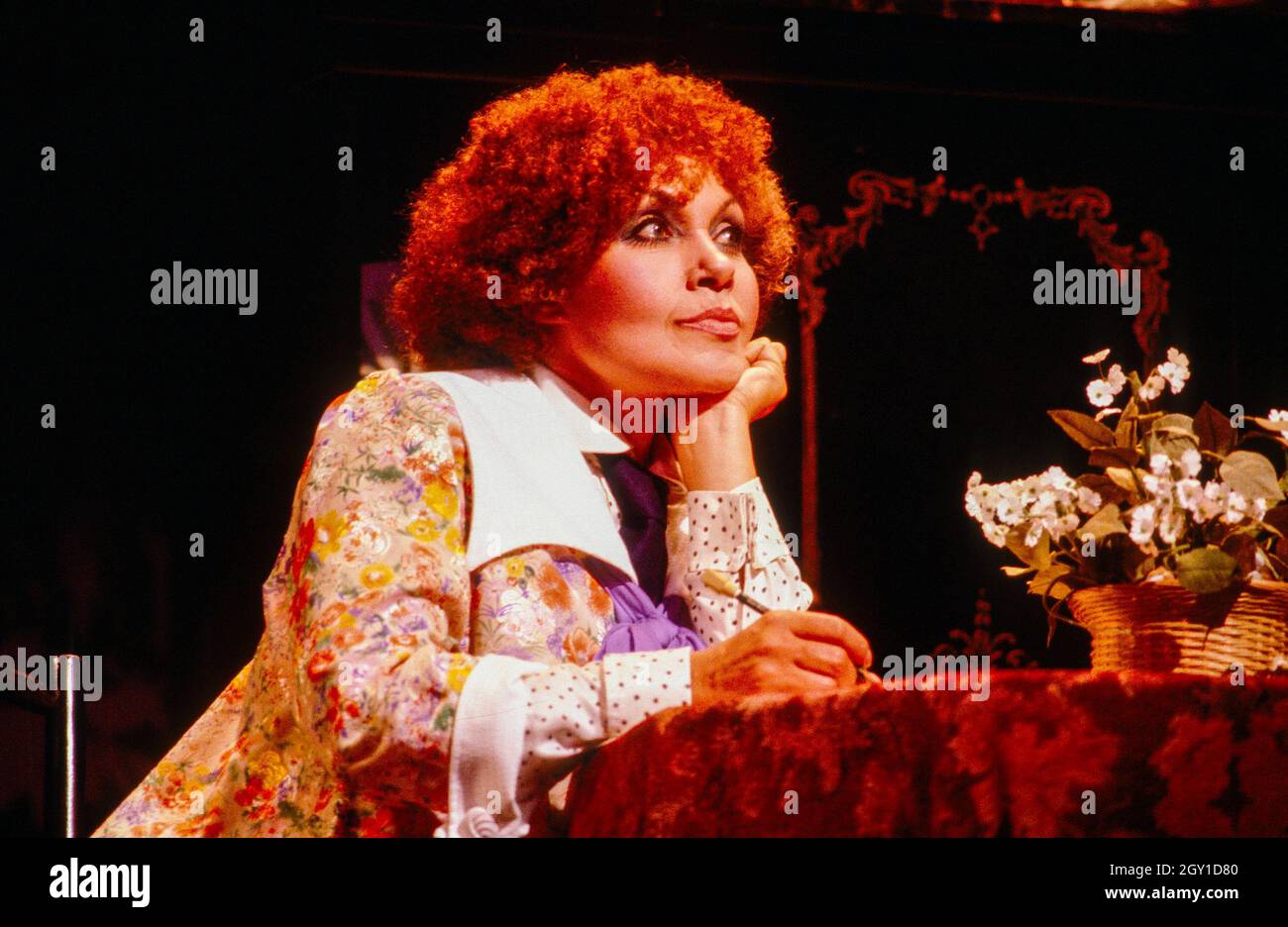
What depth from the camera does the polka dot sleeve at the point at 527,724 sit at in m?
1.60

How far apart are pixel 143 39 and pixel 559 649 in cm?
203

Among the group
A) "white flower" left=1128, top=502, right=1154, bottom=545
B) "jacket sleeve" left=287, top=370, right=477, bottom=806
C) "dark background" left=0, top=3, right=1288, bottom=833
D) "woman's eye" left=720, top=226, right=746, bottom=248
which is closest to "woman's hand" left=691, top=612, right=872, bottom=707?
"jacket sleeve" left=287, top=370, right=477, bottom=806

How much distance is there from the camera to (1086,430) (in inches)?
86.7

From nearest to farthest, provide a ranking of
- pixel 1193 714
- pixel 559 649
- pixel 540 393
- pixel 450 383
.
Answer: pixel 1193 714, pixel 559 649, pixel 450 383, pixel 540 393

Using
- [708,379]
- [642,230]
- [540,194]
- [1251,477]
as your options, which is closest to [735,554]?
[708,379]

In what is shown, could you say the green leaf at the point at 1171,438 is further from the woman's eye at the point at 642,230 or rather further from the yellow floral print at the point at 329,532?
the yellow floral print at the point at 329,532

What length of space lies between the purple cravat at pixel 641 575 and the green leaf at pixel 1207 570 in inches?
23.5

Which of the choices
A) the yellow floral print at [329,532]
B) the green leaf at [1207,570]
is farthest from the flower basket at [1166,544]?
the yellow floral print at [329,532]

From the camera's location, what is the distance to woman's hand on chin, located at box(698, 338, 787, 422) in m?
2.27

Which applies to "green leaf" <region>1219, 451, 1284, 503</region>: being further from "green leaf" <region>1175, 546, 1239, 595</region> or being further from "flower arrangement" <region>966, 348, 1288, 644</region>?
"green leaf" <region>1175, 546, 1239, 595</region>

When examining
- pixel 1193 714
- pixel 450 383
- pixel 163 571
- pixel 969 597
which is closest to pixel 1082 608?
pixel 1193 714

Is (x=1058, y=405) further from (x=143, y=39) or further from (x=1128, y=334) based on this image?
(x=143, y=39)

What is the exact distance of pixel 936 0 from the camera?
3.69 m

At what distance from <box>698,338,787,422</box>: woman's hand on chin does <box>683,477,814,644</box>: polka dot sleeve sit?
13 centimetres
